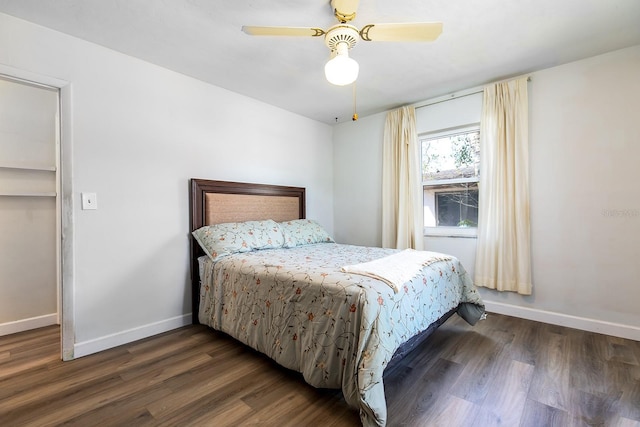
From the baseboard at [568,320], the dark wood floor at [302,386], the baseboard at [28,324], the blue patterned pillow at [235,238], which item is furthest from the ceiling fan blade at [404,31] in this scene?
the baseboard at [28,324]

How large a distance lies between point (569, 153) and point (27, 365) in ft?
15.3

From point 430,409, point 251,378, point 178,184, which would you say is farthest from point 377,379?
point 178,184

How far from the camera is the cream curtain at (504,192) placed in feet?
9.05

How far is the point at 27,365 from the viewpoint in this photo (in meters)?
2.02

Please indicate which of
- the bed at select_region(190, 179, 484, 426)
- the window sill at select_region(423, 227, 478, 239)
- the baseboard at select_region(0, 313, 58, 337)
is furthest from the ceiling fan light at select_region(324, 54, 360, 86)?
the baseboard at select_region(0, 313, 58, 337)

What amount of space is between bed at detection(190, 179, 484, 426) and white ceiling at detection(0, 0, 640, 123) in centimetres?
115

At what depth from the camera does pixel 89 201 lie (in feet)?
7.20

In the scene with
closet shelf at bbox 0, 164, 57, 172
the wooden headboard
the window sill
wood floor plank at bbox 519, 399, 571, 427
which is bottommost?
wood floor plank at bbox 519, 399, 571, 427

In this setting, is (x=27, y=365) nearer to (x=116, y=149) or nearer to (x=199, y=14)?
(x=116, y=149)

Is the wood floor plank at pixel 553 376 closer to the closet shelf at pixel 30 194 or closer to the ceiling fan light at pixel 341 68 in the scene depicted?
the ceiling fan light at pixel 341 68

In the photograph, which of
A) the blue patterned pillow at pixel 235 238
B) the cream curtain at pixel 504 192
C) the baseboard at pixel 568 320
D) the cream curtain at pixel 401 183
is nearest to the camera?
the baseboard at pixel 568 320

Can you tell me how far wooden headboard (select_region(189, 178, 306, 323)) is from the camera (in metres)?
2.76

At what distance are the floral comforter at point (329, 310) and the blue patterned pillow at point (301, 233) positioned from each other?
47 cm

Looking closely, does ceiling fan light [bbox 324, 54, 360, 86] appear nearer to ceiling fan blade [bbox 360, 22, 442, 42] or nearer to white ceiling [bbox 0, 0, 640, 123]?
ceiling fan blade [bbox 360, 22, 442, 42]
